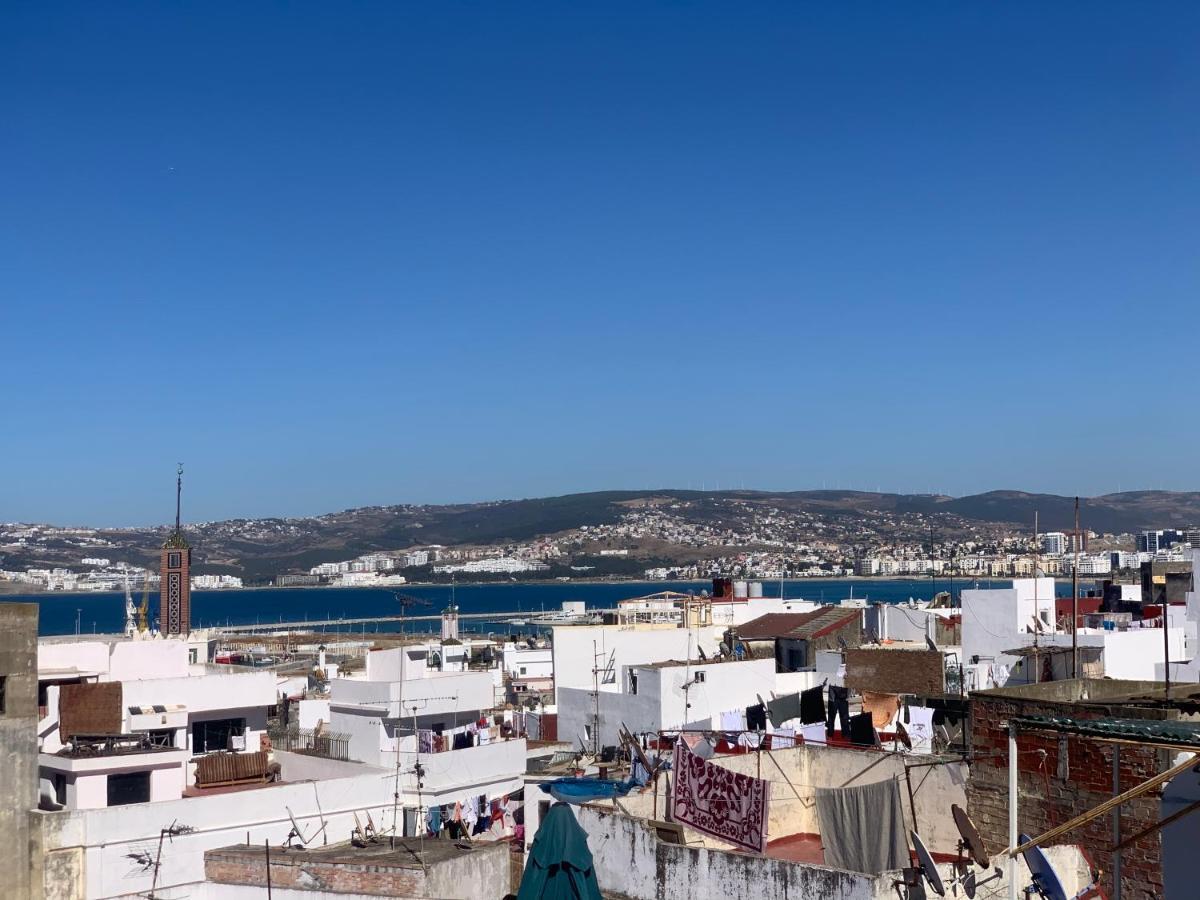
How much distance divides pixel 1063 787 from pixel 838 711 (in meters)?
12.1

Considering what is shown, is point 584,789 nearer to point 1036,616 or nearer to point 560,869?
point 560,869

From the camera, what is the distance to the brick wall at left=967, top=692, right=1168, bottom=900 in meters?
12.9

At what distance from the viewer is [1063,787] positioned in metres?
13.8

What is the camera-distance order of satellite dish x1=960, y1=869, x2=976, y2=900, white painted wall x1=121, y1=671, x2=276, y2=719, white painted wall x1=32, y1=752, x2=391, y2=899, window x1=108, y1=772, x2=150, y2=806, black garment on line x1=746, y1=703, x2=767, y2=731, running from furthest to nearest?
white painted wall x1=121, y1=671, x2=276, y2=719, window x1=108, y1=772, x2=150, y2=806, black garment on line x1=746, y1=703, x2=767, y2=731, white painted wall x1=32, y1=752, x2=391, y2=899, satellite dish x1=960, y1=869, x2=976, y2=900

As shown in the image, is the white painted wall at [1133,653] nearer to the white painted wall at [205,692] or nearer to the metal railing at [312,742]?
the metal railing at [312,742]

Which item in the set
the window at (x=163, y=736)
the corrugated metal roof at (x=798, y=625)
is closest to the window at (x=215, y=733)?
the window at (x=163, y=736)

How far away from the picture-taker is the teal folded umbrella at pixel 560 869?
43.0ft

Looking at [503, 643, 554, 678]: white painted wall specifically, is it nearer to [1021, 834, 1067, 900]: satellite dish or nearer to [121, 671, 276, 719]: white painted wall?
[121, 671, 276, 719]: white painted wall

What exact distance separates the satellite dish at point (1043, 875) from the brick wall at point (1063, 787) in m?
2.01

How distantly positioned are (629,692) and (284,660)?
2113 inches

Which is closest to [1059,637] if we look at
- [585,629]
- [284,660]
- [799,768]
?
[585,629]

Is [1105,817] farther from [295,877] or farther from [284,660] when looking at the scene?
[284,660]

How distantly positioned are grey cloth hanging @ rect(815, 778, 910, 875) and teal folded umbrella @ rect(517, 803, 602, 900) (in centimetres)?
367

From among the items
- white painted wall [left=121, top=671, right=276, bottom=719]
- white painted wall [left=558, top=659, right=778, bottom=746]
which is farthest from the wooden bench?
white painted wall [left=558, top=659, right=778, bottom=746]
